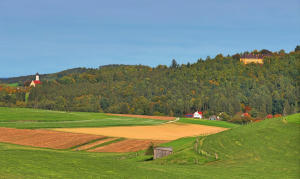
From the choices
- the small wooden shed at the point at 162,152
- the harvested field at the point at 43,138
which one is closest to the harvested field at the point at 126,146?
the harvested field at the point at 43,138

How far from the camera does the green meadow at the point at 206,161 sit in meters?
23.5

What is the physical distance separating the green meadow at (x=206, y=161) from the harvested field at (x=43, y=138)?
23783 mm

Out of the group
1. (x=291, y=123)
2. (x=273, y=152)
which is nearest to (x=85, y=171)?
(x=273, y=152)

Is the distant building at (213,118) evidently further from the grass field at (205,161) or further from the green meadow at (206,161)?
the grass field at (205,161)

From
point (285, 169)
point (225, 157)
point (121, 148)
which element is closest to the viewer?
point (285, 169)

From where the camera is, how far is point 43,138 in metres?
72.0

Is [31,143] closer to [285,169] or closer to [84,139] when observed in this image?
[84,139]

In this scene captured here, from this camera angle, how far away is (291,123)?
48750 millimetres

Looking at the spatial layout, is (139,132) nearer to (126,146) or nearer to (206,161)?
(126,146)

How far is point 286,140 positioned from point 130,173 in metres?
25.2

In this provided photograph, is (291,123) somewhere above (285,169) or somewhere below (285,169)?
above

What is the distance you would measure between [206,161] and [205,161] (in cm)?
11

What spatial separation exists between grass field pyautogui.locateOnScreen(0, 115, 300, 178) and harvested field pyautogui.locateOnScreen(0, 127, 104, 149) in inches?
924

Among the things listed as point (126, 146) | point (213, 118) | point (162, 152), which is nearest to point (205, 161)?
point (162, 152)
